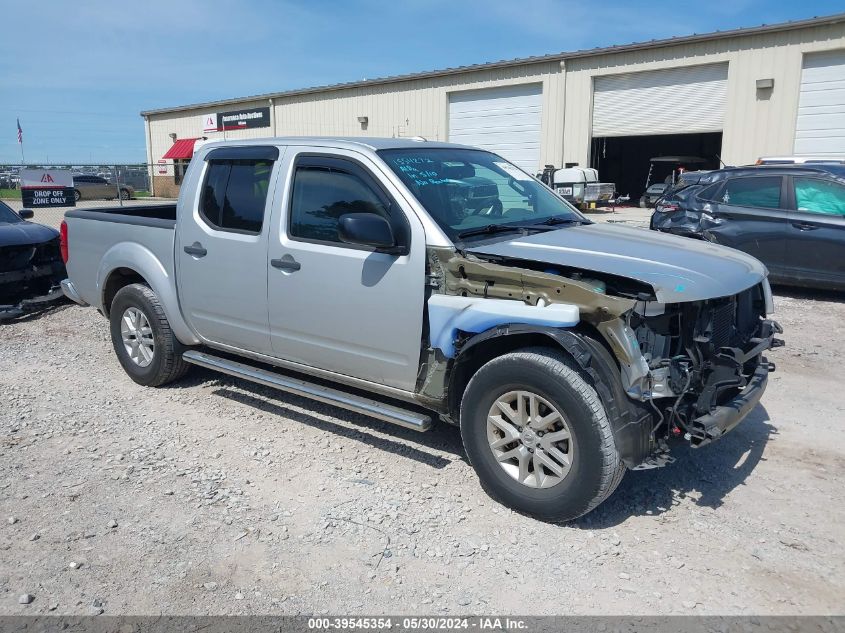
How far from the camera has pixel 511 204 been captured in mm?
4738

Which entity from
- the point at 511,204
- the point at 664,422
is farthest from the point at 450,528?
the point at 511,204

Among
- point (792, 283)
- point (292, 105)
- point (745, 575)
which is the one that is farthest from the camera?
point (292, 105)

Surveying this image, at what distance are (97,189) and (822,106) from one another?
3256cm

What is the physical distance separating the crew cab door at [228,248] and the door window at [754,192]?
23.3 feet

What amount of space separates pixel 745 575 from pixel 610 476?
0.72 meters

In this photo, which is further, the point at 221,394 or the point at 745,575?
the point at 221,394

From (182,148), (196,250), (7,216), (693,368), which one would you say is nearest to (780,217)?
(693,368)

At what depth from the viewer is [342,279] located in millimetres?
4320

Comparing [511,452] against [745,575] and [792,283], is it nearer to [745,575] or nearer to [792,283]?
[745,575]

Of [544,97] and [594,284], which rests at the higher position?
[544,97]

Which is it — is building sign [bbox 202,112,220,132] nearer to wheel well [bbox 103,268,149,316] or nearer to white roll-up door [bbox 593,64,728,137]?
white roll-up door [bbox 593,64,728,137]

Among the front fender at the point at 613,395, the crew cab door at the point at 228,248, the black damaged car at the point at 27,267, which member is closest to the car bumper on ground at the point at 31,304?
the black damaged car at the point at 27,267

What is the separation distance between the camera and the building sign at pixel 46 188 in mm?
13055

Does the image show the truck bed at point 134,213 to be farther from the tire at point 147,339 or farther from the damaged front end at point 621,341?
the damaged front end at point 621,341
